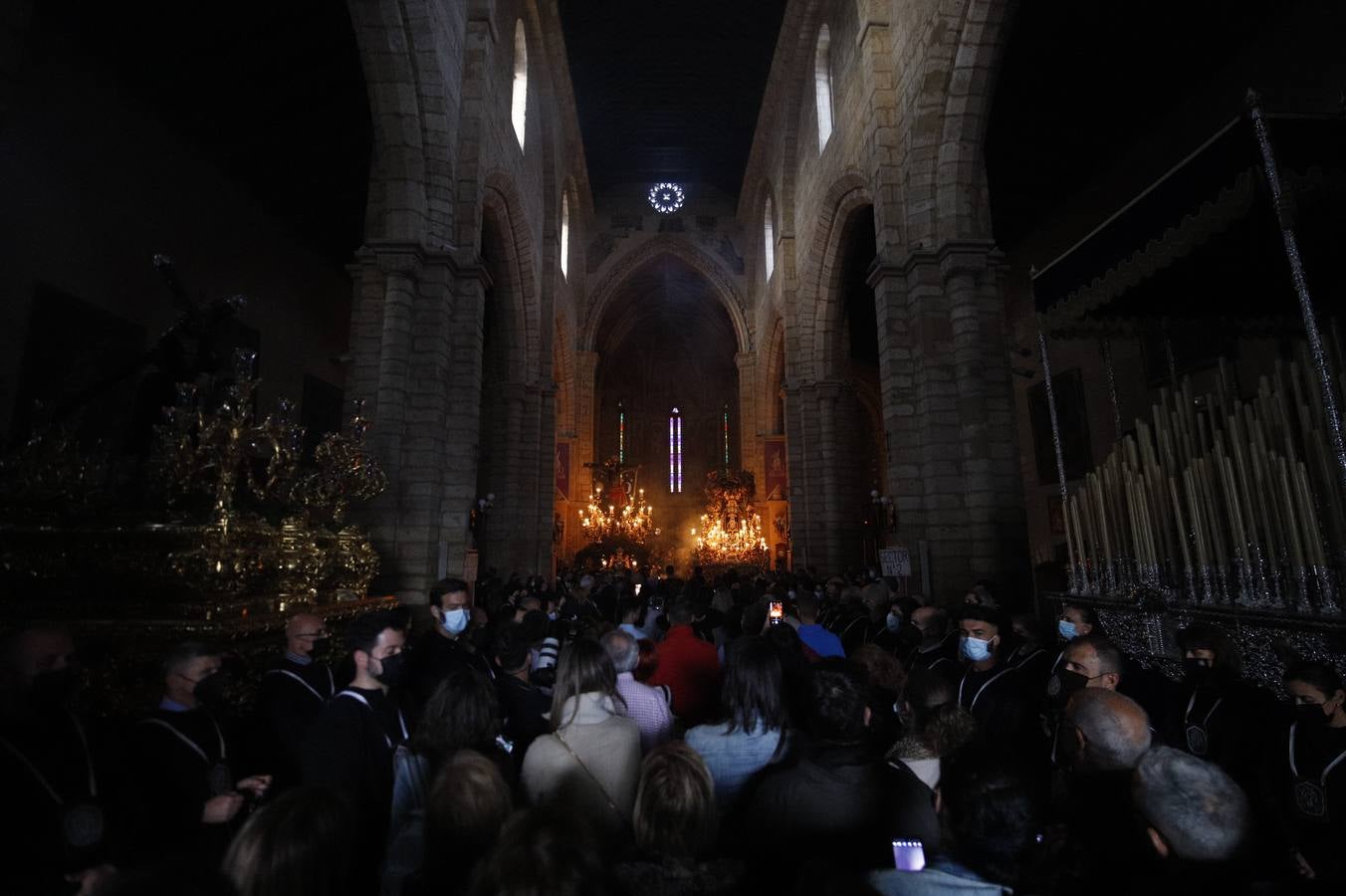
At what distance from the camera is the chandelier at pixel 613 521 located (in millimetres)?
26078

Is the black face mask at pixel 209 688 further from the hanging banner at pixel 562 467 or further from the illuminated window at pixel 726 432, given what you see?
the illuminated window at pixel 726 432

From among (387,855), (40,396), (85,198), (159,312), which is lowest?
(387,855)

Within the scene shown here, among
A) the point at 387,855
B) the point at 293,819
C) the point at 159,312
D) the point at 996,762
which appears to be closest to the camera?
the point at 293,819

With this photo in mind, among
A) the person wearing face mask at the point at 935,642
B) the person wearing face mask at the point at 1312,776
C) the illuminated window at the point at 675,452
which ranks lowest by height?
the person wearing face mask at the point at 1312,776

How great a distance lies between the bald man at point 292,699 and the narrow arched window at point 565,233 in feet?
62.0

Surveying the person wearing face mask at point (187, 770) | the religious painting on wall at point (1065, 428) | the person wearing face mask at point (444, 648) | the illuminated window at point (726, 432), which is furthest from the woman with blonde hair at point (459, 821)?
the illuminated window at point (726, 432)

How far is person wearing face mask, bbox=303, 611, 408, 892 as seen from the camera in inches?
92.9

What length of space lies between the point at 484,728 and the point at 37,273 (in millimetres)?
10061

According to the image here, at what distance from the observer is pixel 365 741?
2.44 m

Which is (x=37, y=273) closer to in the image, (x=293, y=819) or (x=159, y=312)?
(x=159, y=312)

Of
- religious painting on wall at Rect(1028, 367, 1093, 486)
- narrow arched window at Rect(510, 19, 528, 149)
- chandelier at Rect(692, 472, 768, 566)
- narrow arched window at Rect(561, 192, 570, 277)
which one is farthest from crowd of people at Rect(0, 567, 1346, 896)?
chandelier at Rect(692, 472, 768, 566)

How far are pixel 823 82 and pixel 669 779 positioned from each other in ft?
54.8

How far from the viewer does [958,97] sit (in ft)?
29.7

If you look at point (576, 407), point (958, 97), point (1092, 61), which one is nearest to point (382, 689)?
point (958, 97)
